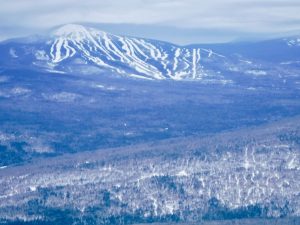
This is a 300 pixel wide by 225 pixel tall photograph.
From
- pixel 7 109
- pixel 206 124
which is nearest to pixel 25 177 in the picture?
pixel 206 124

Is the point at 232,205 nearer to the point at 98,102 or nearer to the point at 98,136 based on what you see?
the point at 98,136

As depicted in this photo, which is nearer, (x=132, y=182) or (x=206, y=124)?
(x=132, y=182)

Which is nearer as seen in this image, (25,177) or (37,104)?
(25,177)

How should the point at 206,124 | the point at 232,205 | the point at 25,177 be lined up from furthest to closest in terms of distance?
the point at 206,124 < the point at 25,177 < the point at 232,205

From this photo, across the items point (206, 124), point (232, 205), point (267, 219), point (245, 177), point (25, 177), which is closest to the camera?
point (267, 219)

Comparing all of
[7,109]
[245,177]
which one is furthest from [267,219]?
[7,109]

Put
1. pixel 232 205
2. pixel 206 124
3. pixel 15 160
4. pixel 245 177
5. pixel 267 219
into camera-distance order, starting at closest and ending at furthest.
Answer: pixel 267 219
pixel 232 205
pixel 245 177
pixel 15 160
pixel 206 124

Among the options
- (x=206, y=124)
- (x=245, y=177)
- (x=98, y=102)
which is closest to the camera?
(x=245, y=177)

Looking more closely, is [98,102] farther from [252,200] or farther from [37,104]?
[252,200]
